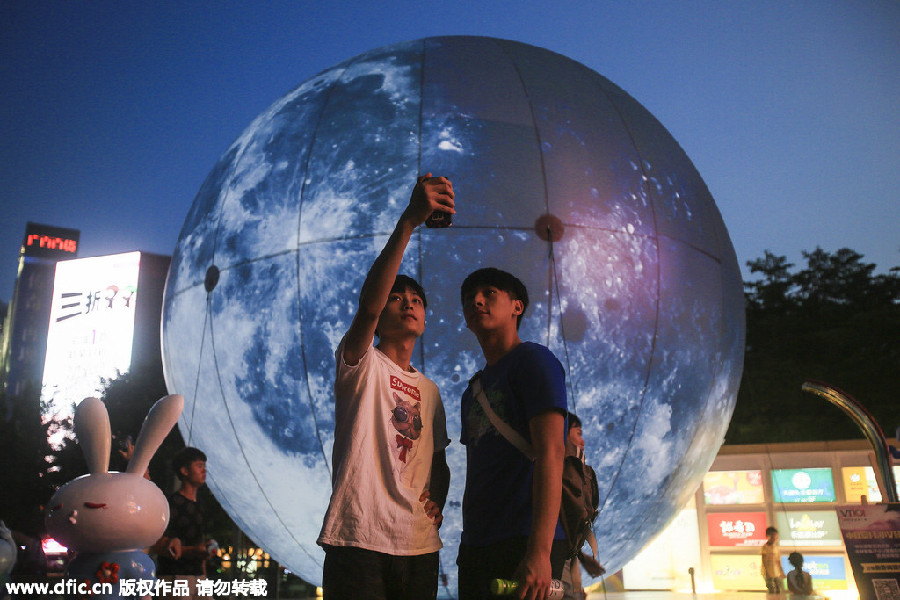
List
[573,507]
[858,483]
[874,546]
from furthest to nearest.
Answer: [858,483]
[874,546]
[573,507]

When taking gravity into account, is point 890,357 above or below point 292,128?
above

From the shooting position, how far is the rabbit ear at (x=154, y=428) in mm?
3693

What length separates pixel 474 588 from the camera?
2092mm

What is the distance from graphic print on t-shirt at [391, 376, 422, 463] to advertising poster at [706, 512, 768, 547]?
528 inches

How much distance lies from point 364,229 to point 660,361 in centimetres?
156

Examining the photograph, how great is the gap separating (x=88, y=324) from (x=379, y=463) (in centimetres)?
4224

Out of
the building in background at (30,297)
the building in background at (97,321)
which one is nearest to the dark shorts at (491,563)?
the building in background at (97,321)

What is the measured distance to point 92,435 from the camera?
3.74 meters

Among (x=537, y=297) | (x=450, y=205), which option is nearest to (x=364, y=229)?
(x=537, y=297)

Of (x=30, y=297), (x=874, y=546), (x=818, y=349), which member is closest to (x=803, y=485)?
(x=874, y=546)

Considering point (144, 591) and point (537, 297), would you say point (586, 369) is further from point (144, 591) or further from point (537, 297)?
point (144, 591)

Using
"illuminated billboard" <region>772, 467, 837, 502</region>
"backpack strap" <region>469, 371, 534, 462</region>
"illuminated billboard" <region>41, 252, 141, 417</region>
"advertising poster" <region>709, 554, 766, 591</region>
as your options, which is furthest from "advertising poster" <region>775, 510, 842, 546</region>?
"illuminated billboard" <region>41, 252, 141, 417</region>

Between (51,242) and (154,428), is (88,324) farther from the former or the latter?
(51,242)

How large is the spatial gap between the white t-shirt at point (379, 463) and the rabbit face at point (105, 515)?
68.8 inches
